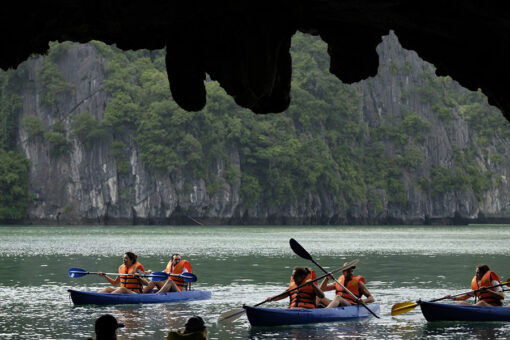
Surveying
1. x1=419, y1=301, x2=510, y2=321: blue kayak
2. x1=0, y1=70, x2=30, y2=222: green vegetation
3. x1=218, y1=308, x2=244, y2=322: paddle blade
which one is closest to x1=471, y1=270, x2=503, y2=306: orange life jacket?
x1=419, y1=301, x2=510, y2=321: blue kayak

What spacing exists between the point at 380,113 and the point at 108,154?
130ft

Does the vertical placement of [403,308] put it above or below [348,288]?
below

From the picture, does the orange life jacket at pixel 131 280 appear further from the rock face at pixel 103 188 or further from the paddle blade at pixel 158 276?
the rock face at pixel 103 188

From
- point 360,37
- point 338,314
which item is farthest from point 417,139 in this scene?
point 360,37

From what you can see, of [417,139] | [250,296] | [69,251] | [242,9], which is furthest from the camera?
[417,139]

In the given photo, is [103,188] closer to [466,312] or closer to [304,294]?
[304,294]

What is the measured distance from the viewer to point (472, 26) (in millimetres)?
6059

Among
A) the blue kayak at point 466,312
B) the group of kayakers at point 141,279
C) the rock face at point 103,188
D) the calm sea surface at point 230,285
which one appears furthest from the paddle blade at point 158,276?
the rock face at point 103,188

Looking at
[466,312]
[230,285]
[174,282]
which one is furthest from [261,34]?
[230,285]

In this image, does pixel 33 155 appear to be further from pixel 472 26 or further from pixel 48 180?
pixel 472 26

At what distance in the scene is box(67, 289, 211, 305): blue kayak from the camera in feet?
63.7

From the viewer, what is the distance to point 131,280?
65.8 feet

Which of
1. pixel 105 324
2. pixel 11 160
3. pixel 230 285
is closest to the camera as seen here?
pixel 105 324

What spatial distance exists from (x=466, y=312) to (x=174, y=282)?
7.09 meters
